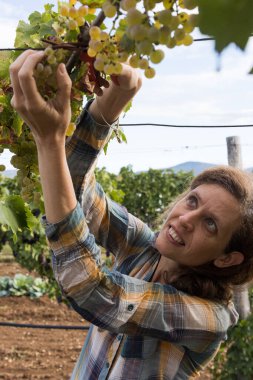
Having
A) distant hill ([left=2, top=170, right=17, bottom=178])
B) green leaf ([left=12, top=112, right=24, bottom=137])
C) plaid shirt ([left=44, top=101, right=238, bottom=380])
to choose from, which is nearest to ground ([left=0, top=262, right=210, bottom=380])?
distant hill ([left=2, top=170, right=17, bottom=178])

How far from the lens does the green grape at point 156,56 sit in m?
0.81

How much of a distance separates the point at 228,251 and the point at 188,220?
0.19 meters

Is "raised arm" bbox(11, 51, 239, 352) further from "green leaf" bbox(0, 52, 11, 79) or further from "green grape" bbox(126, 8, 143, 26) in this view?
"green leaf" bbox(0, 52, 11, 79)

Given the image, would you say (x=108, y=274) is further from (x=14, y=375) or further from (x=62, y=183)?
(x=14, y=375)

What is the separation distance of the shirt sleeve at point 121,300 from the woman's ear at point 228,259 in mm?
123

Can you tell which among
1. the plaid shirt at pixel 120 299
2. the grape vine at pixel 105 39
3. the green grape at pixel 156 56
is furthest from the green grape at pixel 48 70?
the plaid shirt at pixel 120 299

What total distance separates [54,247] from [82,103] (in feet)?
1.39

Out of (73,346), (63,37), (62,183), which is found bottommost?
(73,346)

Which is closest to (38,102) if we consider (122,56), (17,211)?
(122,56)

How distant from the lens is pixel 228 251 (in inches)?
70.1

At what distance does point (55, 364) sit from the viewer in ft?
22.5

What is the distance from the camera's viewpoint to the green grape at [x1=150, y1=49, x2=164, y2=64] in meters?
0.81

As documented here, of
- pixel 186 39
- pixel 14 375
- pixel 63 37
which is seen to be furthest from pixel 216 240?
pixel 14 375

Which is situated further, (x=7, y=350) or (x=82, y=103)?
(x=7, y=350)
